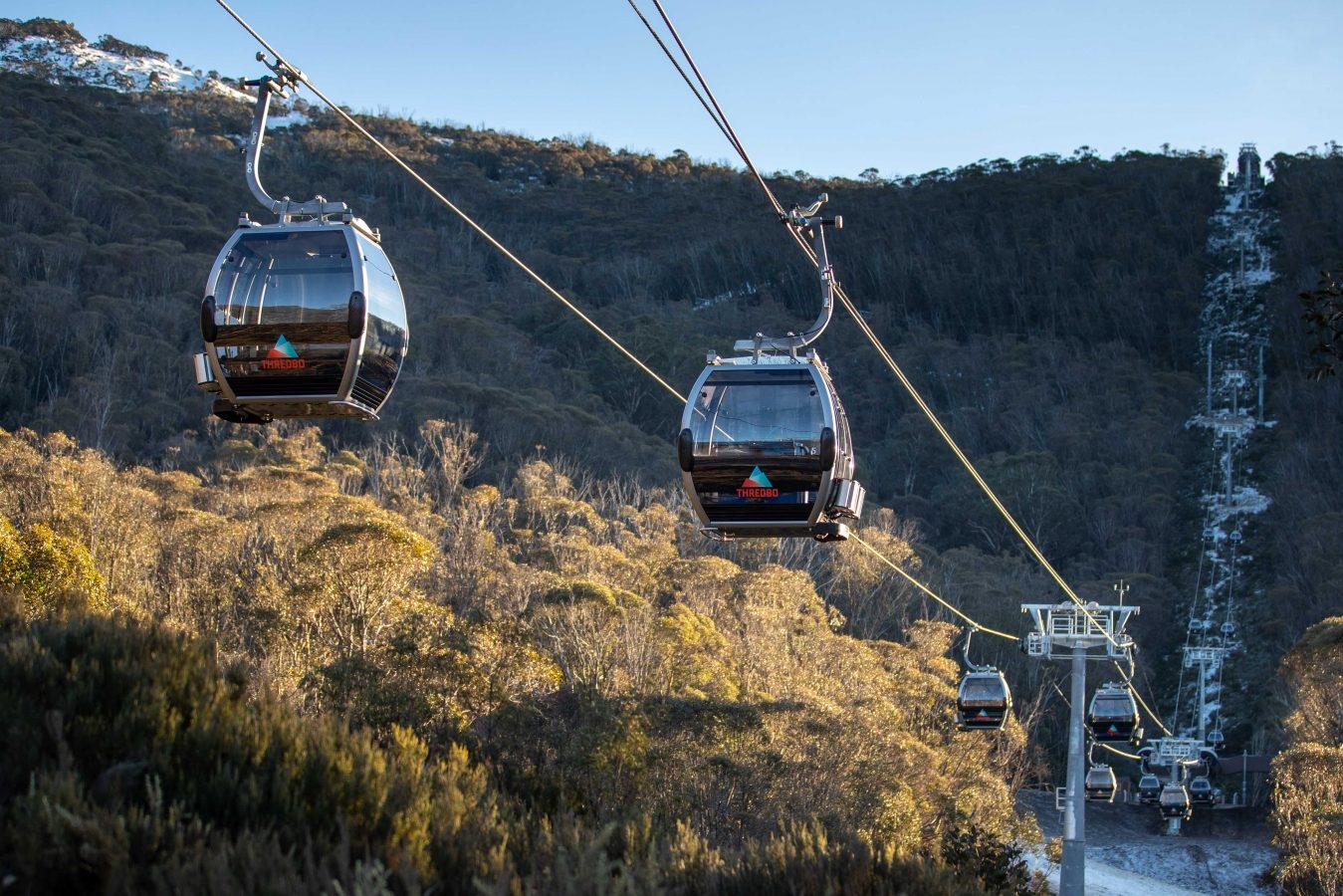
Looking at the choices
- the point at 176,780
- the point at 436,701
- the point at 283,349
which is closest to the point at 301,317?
the point at 283,349

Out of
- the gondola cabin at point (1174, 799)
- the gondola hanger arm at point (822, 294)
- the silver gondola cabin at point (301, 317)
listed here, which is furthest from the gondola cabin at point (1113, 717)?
the silver gondola cabin at point (301, 317)

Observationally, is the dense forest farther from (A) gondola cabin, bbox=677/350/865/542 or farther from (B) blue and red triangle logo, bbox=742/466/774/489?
(B) blue and red triangle logo, bbox=742/466/774/489

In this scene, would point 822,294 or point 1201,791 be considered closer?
point 822,294

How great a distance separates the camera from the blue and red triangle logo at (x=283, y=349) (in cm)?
950

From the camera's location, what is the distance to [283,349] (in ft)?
31.2

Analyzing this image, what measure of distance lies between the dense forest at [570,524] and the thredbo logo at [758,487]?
2452 mm

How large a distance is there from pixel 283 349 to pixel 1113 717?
2288 centimetres

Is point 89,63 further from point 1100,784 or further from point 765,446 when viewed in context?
point 765,446

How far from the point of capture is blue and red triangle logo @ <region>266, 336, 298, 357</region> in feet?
31.2

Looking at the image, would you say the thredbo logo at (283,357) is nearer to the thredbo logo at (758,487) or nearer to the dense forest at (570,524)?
the dense forest at (570,524)

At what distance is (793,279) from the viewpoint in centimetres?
10812

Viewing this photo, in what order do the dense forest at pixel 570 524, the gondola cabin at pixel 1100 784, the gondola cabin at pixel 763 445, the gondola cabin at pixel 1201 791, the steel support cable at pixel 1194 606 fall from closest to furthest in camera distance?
the dense forest at pixel 570 524
the gondola cabin at pixel 763 445
the gondola cabin at pixel 1100 784
the gondola cabin at pixel 1201 791
the steel support cable at pixel 1194 606

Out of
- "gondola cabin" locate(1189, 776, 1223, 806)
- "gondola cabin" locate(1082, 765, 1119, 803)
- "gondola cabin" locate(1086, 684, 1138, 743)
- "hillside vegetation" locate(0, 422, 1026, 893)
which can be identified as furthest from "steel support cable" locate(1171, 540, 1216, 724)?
"gondola cabin" locate(1086, 684, 1138, 743)

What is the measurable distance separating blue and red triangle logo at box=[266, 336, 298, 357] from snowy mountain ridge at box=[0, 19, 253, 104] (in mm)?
98071
